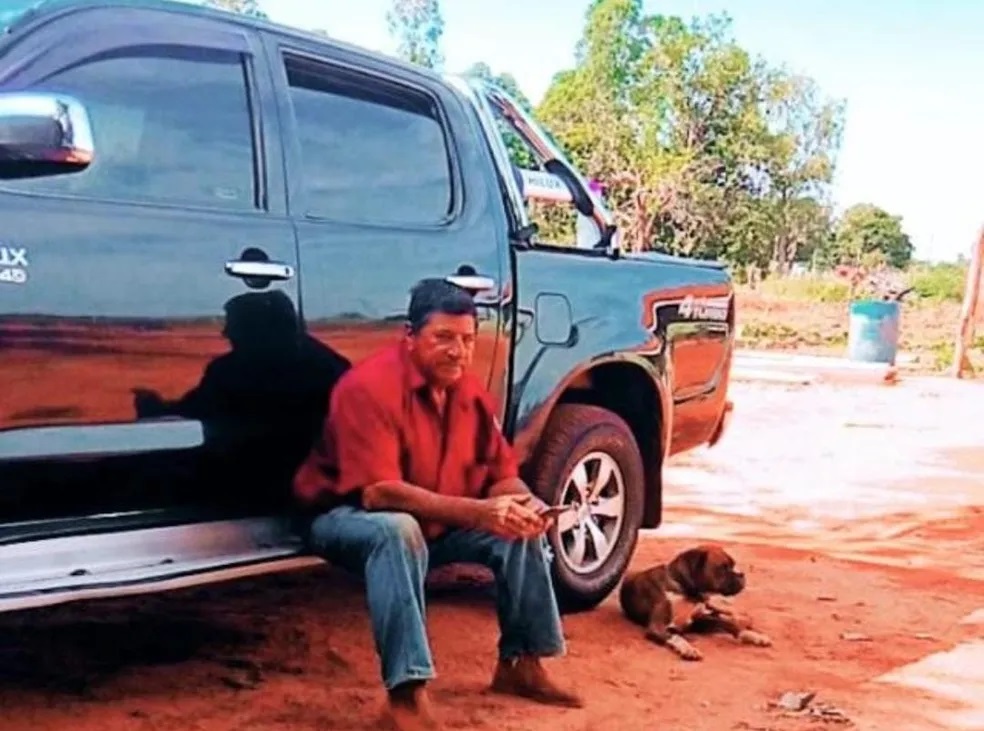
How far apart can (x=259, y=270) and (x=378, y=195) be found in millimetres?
709

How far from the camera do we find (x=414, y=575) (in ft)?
12.1

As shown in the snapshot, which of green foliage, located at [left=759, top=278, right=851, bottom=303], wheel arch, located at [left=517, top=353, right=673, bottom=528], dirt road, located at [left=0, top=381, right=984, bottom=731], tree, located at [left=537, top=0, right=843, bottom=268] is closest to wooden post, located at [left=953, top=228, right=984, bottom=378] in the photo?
tree, located at [left=537, top=0, right=843, bottom=268]

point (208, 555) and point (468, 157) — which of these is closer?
point (208, 555)

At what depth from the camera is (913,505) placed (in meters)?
8.60

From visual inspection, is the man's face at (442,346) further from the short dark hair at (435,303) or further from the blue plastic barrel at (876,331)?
the blue plastic barrel at (876,331)

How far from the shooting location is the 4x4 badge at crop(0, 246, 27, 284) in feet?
10.3

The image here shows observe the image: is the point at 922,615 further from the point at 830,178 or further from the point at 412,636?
the point at 830,178

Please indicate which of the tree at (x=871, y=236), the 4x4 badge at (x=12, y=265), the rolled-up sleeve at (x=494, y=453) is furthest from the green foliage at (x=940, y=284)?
the 4x4 badge at (x=12, y=265)

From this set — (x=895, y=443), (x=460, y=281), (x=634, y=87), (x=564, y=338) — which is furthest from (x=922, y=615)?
(x=634, y=87)

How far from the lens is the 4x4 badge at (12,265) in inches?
124

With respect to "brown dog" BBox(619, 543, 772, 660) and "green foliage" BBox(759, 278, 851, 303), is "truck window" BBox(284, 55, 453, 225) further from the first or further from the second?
"green foliage" BBox(759, 278, 851, 303)

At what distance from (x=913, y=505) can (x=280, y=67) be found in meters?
5.80

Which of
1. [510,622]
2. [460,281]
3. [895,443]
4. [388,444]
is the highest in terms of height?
[460,281]

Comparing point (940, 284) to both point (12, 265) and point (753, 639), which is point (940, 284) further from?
point (12, 265)
